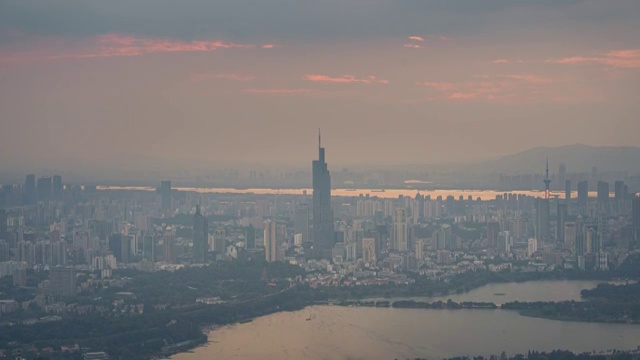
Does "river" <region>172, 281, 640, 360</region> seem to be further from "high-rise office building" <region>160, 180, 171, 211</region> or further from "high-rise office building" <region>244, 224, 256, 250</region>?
"high-rise office building" <region>160, 180, 171, 211</region>

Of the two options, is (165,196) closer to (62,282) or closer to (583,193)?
(583,193)

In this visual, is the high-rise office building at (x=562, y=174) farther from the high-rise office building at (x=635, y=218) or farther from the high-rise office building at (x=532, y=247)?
the high-rise office building at (x=635, y=218)

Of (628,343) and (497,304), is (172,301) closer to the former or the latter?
(497,304)

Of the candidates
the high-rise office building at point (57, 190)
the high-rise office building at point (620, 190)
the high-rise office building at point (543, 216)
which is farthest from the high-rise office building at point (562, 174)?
the high-rise office building at point (57, 190)

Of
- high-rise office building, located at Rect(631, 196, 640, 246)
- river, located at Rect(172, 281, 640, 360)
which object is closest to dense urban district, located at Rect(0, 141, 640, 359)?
high-rise office building, located at Rect(631, 196, 640, 246)

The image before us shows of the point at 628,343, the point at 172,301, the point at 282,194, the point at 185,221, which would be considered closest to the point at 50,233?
the point at 185,221

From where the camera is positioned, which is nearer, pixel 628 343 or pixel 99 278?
pixel 628 343
